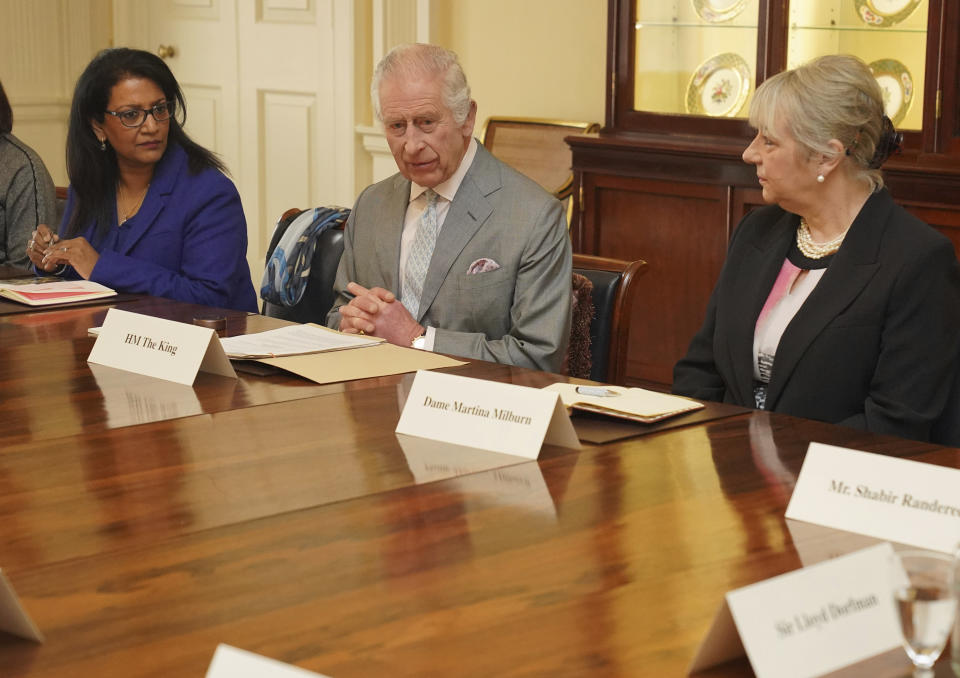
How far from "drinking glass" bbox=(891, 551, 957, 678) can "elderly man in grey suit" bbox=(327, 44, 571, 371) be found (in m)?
1.63

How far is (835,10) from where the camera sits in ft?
13.8

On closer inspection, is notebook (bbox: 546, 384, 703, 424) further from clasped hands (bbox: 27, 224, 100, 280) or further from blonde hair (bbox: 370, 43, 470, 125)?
clasped hands (bbox: 27, 224, 100, 280)

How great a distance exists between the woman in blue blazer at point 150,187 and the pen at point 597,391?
1417 mm

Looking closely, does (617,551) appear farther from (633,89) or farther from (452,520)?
(633,89)

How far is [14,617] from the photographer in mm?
1117

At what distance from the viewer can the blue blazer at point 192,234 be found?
324 centimetres

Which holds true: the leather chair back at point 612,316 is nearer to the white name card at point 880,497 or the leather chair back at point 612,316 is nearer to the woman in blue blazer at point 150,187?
the woman in blue blazer at point 150,187

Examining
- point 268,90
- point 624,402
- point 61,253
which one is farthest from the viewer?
point 268,90

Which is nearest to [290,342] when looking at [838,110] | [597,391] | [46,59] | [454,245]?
[454,245]

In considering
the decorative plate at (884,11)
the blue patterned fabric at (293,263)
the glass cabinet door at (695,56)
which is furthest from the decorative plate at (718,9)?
the blue patterned fabric at (293,263)

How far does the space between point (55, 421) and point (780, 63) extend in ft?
9.98

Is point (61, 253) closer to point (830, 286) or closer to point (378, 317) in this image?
point (378, 317)

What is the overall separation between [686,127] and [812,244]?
2.11 metres

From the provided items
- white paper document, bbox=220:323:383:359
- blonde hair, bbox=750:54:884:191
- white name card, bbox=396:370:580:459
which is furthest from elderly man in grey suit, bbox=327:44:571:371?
white name card, bbox=396:370:580:459
